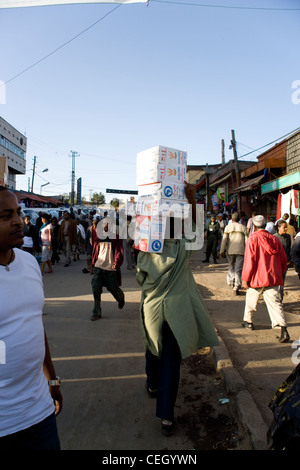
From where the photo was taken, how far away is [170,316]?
9.24ft

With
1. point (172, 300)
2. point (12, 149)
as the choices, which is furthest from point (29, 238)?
point (12, 149)

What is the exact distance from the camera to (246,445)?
2635 mm

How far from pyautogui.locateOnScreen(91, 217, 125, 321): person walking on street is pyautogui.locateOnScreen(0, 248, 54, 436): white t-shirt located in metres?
4.13

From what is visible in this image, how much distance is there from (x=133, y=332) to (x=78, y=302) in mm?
2197

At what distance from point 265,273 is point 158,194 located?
269 cm

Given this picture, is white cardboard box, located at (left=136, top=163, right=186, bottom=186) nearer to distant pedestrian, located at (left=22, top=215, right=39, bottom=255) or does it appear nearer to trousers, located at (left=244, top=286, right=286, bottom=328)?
trousers, located at (left=244, top=286, right=286, bottom=328)

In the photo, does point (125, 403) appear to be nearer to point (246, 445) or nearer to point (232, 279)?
point (246, 445)

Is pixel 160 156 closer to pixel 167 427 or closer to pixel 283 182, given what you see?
pixel 167 427

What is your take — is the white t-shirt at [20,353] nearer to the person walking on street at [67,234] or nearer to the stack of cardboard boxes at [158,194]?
the stack of cardboard boxes at [158,194]

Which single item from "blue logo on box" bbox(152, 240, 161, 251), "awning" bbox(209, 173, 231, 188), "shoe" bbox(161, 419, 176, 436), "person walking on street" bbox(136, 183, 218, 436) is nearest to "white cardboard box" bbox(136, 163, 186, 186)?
"person walking on street" bbox(136, 183, 218, 436)

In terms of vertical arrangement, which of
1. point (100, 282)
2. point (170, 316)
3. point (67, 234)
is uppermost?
point (67, 234)

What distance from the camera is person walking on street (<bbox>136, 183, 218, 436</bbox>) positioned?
2.80 m

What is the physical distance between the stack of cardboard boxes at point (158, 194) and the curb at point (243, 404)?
5.11 feet
